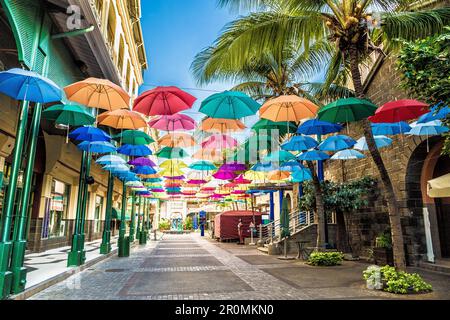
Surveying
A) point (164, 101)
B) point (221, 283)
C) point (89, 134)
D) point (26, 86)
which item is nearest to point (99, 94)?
point (164, 101)

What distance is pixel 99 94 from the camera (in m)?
8.63

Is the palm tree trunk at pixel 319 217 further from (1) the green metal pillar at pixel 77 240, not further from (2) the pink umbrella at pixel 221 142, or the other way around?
(1) the green metal pillar at pixel 77 240

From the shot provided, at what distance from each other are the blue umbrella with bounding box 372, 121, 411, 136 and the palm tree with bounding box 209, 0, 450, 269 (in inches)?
98.8

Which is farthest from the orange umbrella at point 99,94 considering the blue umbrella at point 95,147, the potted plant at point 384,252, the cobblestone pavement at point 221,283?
the potted plant at point 384,252

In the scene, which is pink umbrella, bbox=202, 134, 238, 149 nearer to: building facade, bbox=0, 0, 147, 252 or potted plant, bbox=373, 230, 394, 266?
building facade, bbox=0, 0, 147, 252

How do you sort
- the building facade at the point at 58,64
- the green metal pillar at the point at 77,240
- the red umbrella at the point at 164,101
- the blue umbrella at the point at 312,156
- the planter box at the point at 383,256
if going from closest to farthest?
the building facade at the point at 58,64 → the red umbrella at the point at 164,101 → the green metal pillar at the point at 77,240 → the planter box at the point at 383,256 → the blue umbrella at the point at 312,156

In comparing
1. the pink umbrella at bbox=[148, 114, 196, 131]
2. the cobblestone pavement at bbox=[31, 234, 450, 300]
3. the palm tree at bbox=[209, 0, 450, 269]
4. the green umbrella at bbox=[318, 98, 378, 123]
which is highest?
the palm tree at bbox=[209, 0, 450, 269]

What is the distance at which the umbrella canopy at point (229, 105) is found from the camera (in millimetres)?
9109

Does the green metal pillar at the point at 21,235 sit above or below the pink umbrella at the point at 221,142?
below

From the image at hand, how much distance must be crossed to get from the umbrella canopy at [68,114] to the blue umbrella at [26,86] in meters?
1.76

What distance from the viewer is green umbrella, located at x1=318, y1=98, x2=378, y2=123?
7977 mm

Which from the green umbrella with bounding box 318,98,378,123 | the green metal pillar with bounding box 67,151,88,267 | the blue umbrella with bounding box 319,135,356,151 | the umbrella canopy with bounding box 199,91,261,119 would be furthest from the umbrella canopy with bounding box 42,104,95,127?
the blue umbrella with bounding box 319,135,356,151
